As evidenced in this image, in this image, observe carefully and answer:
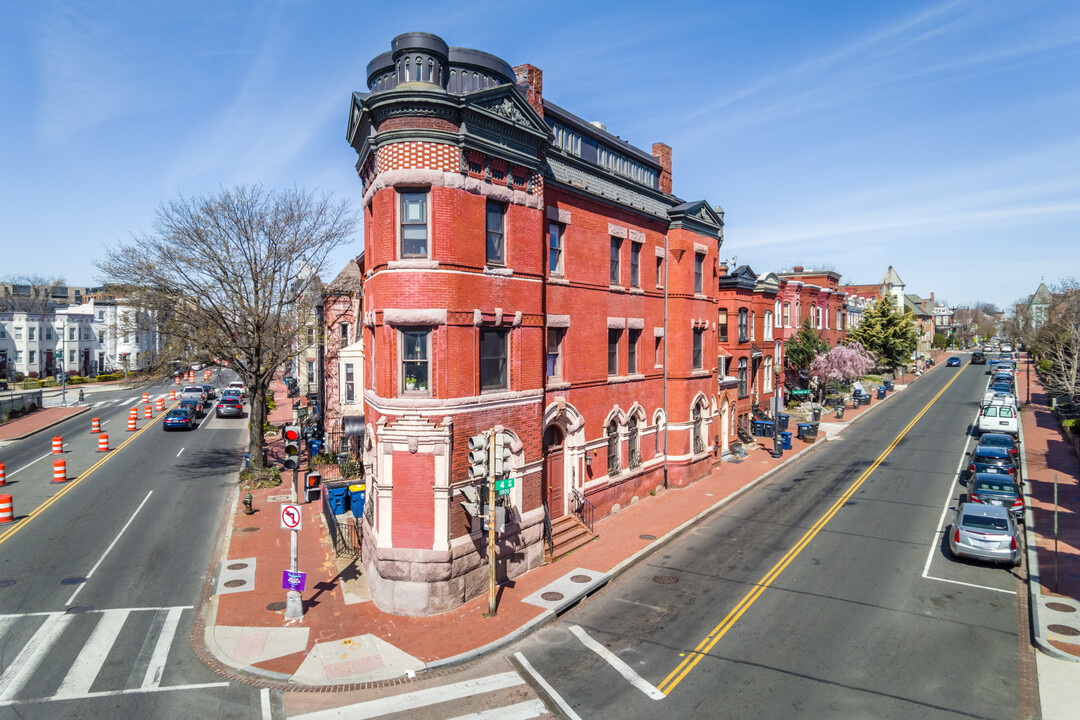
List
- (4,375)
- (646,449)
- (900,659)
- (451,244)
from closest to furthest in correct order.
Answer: (900,659)
(451,244)
(646,449)
(4,375)

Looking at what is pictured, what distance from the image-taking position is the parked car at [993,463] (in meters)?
26.2

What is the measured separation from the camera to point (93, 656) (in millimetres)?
12281

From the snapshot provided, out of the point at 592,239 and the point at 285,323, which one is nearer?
the point at 592,239

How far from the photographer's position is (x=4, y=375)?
73438 mm

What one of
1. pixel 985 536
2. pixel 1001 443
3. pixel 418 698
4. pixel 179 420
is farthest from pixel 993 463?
pixel 179 420

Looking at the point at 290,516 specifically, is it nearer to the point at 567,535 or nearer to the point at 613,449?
the point at 567,535

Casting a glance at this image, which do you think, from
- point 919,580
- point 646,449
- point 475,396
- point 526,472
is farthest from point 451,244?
point 919,580

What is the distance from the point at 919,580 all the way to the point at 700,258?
1667cm

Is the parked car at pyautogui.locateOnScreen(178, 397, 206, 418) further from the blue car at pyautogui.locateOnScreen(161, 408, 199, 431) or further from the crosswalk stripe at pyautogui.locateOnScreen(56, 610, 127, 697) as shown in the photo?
the crosswalk stripe at pyautogui.locateOnScreen(56, 610, 127, 697)

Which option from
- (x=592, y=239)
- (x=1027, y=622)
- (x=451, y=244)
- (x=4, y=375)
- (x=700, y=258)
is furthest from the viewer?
(x=4, y=375)

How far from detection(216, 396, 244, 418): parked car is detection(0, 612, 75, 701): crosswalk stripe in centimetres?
3640

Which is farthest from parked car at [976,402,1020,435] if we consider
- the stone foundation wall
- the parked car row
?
the stone foundation wall

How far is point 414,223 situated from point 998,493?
22.4m

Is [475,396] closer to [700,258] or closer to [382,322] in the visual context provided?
[382,322]
